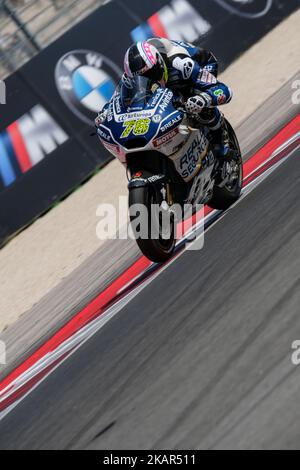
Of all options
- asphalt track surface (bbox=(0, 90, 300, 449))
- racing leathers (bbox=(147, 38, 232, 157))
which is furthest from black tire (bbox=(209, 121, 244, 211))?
asphalt track surface (bbox=(0, 90, 300, 449))

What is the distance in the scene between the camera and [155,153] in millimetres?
6332

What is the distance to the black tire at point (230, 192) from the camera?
7281mm

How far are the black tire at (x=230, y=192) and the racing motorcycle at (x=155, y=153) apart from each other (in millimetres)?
473

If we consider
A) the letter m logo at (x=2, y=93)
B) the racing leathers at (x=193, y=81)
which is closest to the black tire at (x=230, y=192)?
the racing leathers at (x=193, y=81)

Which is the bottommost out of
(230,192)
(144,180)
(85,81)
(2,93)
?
(230,192)

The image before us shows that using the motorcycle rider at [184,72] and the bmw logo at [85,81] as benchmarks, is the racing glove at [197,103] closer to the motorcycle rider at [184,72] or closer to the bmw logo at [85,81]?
the motorcycle rider at [184,72]

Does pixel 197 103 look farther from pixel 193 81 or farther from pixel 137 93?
pixel 137 93

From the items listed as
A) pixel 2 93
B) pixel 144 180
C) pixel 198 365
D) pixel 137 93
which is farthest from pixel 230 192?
pixel 2 93

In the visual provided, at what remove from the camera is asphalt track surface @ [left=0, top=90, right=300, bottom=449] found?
3.87 meters

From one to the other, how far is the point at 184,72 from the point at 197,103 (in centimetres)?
31

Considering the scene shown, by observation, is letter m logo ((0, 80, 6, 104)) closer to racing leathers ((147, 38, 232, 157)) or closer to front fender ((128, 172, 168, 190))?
racing leathers ((147, 38, 232, 157))

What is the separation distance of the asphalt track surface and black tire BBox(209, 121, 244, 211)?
62 centimetres
